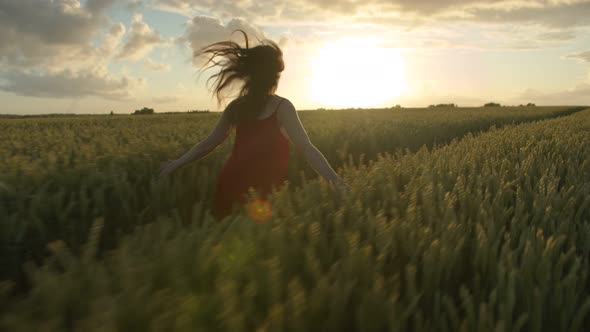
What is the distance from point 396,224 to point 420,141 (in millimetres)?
7368

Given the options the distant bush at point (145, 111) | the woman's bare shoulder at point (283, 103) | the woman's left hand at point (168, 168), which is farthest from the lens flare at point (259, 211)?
the distant bush at point (145, 111)

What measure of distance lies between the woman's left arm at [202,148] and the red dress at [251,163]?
0.43ft

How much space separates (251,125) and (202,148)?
1.40 ft

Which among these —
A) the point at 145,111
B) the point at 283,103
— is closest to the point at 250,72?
the point at 283,103

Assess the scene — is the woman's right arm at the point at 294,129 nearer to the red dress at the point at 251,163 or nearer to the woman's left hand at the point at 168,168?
the red dress at the point at 251,163

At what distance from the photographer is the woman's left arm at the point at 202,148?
3477 mm

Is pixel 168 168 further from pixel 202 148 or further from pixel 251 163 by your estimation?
pixel 251 163

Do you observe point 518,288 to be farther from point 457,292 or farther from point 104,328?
point 104,328

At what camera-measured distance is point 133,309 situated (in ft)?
3.20

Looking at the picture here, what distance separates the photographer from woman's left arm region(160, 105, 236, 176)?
348 cm

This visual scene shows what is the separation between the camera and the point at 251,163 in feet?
12.5

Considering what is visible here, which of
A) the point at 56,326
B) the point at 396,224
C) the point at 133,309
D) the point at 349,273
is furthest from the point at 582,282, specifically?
the point at 56,326

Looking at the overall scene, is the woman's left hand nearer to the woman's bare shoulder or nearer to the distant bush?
the woman's bare shoulder

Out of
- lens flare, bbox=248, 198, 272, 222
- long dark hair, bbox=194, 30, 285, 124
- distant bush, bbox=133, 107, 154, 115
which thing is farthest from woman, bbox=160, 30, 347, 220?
distant bush, bbox=133, 107, 154, 115
